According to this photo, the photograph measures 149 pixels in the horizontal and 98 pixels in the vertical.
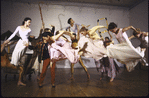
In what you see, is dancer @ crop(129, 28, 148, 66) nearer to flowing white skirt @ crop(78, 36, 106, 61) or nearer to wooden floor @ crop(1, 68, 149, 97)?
wooden floor @ crop(1, 68, 149, 97)

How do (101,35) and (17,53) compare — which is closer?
(17,53)

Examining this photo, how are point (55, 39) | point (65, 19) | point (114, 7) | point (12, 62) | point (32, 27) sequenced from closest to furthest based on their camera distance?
point (12, 62), point (55, 39), point (32, 27), point (114, 7), point (65, 19)

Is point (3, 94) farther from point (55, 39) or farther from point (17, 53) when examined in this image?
point (55, 39)

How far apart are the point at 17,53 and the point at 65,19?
1740 mm

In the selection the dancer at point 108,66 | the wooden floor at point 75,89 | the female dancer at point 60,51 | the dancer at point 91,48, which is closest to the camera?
the wooden floor at point 75,89

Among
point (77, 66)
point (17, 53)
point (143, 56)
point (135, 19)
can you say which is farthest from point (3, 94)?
point (77, 66)

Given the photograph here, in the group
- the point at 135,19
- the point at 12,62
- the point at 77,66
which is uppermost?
the point at 135,19

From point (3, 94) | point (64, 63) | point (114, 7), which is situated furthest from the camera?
point (64, 63)

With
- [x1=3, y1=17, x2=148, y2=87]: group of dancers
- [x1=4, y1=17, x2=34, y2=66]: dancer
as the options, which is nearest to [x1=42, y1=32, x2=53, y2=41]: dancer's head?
[x1=3, y1=17, x2=148, y2=87]: group of dancers

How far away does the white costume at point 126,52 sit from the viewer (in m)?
2.26

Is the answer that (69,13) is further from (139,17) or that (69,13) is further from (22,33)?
(139,17)

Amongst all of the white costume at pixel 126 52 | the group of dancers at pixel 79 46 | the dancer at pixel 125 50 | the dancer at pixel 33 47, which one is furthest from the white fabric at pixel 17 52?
the white costume at pixel 126 52

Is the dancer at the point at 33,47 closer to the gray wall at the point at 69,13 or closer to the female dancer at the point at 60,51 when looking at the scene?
the gray wall at the point at 69,13

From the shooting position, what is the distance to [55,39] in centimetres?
223
